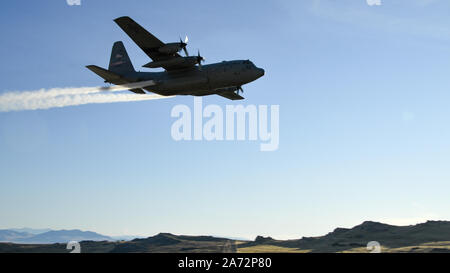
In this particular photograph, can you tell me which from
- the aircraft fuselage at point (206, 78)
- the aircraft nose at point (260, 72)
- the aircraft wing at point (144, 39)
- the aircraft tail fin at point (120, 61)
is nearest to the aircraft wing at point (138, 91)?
the aircraft fuselage at point (206, 78)

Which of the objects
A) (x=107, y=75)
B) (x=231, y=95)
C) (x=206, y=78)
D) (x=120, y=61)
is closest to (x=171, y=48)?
(x=206, y=78)

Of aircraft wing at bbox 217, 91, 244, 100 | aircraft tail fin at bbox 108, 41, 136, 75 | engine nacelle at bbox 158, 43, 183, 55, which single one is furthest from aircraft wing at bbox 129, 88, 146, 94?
aircraft wing at bbox 217, 91, 244, 100

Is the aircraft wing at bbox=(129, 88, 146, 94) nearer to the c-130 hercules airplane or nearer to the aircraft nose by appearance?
the c-130 hercules airplane

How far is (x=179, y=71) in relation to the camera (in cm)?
4094

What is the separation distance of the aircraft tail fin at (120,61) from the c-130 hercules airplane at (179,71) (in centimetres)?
384

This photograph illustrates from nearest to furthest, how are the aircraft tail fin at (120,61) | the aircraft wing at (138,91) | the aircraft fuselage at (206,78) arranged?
the aircraft fuselage at (206,78) < the aircraft wing at (138,91) < the aircraft tail fin at (120,61)

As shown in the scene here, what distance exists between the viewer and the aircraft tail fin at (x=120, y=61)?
46438mm

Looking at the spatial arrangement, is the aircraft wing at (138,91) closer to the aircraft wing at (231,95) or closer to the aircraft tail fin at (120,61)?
the aircraft tail fin at (120,61)

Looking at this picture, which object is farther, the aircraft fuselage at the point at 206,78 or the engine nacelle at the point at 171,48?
the aircraft fuselage at the point at 206,78
